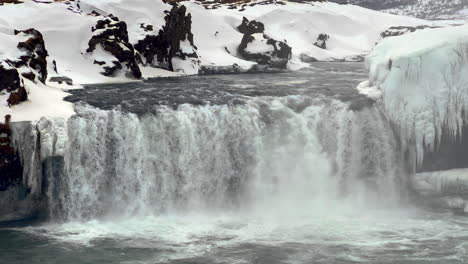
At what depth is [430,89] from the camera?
71.1 ft

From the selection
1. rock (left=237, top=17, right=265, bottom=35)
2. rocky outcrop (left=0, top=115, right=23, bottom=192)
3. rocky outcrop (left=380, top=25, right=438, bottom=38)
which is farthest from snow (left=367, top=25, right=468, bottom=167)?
rocky outcrop (left=380, top=25, right=438, bottom=38)

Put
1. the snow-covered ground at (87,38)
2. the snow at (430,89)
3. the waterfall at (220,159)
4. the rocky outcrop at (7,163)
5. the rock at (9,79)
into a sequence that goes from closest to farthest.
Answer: the rocky outcrop at (7,163)
the waterfall at (220,159)
the rock at (9,79)
the snow at (430,89)
the snow-covered ground at (87,38)


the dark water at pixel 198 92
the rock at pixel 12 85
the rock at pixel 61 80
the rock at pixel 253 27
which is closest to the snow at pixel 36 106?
the rock at pixel 12 85

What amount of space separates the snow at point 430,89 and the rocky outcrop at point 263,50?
78.1 feet

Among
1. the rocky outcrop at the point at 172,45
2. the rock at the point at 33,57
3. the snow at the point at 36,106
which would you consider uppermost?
the rocky outcrop at the point at 172,45

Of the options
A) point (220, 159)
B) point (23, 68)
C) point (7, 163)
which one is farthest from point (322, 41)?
point (7, 163)

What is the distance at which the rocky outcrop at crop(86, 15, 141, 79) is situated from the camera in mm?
33438

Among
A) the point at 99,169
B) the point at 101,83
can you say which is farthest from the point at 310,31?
the point at 99,169

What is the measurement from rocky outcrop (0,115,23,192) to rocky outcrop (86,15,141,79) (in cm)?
1488

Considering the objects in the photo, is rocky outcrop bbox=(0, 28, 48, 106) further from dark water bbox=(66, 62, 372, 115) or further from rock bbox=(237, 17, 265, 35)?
rock bbox=(237, 17, 265, 35)

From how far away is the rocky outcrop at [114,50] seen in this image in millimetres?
33438

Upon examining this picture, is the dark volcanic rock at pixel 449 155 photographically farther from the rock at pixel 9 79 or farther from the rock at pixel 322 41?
the rock at pixel 322 41

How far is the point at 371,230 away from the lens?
1817 cm

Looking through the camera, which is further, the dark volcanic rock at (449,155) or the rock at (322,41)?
the rock at (322,41)
